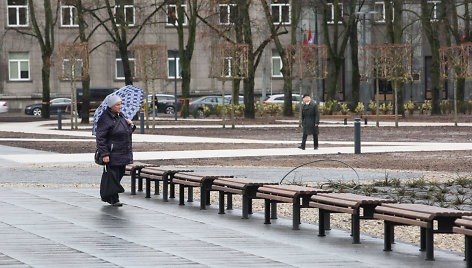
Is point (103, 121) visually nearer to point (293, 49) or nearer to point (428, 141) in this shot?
point (428, 141)

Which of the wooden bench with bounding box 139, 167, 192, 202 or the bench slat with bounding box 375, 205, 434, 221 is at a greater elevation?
the bench slat with bounding box 375, 205, 434, 221

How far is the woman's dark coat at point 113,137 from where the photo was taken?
14.4m

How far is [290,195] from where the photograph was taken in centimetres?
1195

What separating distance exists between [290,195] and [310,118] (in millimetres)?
16765

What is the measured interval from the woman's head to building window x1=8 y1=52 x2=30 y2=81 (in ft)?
201

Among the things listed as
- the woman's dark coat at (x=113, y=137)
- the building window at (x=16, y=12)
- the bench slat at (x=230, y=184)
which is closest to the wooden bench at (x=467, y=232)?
the bench slat at (x=230, y=184)

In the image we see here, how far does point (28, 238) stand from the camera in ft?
36.2

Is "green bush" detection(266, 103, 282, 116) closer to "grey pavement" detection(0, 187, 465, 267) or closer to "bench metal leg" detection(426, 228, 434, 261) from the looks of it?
"grey pavement" detection(0, 187, 465, 267)

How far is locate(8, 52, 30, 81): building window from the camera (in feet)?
244

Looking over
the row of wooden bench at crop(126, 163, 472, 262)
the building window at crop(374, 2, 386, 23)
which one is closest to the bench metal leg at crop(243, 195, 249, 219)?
the row of wooden bench at crop(126, 163, 472, 262)

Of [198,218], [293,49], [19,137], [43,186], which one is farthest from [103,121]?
[293,49]

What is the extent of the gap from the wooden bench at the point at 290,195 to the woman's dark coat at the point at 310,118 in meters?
15.6

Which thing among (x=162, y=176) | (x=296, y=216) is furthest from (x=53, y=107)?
(x=296, y=216)

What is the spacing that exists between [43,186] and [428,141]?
56.3ft
